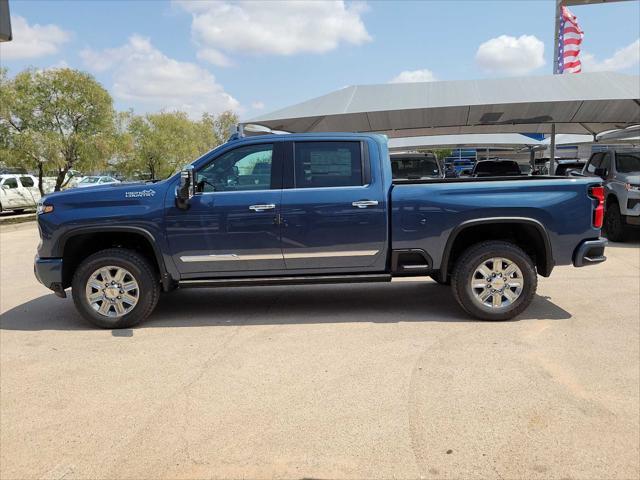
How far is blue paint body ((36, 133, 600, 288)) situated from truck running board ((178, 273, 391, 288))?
17 cm

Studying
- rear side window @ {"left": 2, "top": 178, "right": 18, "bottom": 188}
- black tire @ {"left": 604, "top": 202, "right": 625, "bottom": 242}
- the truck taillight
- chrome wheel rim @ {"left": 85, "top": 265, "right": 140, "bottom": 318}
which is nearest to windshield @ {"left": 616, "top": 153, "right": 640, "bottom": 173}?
black tire @ {"left": 604, "top": 202, "right": 625, "bottom": 242}

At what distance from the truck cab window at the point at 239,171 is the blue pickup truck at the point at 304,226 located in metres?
0.01

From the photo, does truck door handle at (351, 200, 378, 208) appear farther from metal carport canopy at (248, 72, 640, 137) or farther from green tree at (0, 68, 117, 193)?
green tree at (0, 68, 117, 193)

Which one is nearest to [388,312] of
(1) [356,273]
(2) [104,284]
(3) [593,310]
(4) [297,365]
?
(1) [356,273]

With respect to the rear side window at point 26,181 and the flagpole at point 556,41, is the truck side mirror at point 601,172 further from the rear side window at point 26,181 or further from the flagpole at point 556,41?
the rear side window at point 26,181

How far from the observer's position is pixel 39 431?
334 centimetres

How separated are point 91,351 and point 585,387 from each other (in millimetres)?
4167

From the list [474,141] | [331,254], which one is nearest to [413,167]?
[331,254]

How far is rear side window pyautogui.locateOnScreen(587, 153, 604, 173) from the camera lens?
11773 millimetres

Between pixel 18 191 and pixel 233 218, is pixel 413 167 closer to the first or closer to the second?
pixel 233 218

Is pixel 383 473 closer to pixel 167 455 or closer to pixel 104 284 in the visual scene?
pixel 167 455

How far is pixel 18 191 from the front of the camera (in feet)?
Result: 69.1

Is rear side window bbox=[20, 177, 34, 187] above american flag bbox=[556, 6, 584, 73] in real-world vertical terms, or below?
below

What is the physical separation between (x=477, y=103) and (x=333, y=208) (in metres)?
9.17
